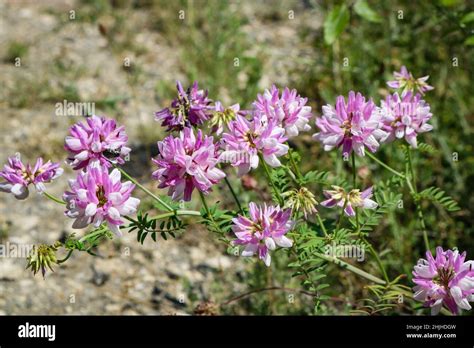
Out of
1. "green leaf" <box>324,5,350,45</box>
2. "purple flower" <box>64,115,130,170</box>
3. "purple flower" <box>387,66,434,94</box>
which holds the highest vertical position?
"green leaf" <box>324,5,350,45</box>

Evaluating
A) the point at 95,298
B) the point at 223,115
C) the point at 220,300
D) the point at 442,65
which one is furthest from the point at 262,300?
the point at 442,65

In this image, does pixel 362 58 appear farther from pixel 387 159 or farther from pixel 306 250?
pixel 306 250

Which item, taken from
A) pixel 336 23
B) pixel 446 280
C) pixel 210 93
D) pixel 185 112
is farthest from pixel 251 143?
pixel 210 93

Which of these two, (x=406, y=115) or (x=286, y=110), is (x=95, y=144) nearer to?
(x=286, y=110)

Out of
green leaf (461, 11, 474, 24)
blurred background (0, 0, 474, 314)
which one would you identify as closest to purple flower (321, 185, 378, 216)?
blurred background (0, 0, 474, 314)

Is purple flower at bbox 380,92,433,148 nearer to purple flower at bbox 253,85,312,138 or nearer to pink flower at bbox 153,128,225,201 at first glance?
purple flower at bbox 253,85,312,138

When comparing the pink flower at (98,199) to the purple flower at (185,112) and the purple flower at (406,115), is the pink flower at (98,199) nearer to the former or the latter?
the purple flower at (185,112)
